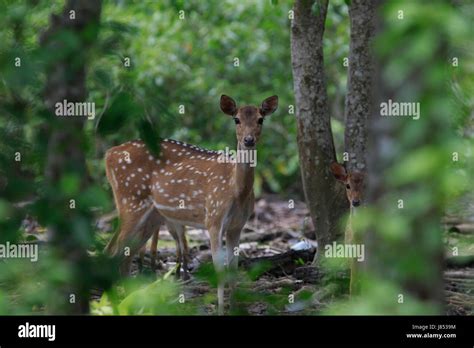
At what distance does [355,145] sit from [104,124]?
15.6ft

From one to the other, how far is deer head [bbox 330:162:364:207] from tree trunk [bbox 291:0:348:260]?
22.4 inches

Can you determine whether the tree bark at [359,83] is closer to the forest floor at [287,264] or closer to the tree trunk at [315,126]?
the tree trunk at [315,126]

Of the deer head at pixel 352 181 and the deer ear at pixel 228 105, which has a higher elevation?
the deer ear at pixel 228 105

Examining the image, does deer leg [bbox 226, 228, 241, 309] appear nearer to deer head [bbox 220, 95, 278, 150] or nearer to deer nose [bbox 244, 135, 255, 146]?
deer head [bbox 220, 95, 278, 150]

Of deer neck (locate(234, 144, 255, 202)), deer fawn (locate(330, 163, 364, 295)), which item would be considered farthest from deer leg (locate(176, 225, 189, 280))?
deer fawn (locate(330, 163, 364, 295))

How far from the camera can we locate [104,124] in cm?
356

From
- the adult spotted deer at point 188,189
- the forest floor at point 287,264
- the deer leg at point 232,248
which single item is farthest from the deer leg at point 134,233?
the deer leg at point 232,248

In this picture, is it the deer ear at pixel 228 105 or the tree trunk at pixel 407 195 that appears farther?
the deer ear at pixel 228 105

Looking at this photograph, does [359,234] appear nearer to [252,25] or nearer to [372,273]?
[372,273]

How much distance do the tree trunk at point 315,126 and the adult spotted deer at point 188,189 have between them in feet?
1.03

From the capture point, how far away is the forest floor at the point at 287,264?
7.02 metres

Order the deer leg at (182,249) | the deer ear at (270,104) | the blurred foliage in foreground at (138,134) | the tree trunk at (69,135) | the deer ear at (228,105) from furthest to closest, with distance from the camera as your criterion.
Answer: the deer leg at (182,249) < the deer ear at (270,104) < the deer ear at (228,105) < the tree trunk at (69,135) < the blurred foliage in foreground at (138,134)

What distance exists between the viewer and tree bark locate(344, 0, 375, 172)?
787cm
